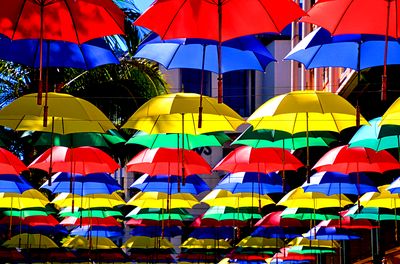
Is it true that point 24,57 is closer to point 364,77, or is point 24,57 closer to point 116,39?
point 364,77

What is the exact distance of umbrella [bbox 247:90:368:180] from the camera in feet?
57.5

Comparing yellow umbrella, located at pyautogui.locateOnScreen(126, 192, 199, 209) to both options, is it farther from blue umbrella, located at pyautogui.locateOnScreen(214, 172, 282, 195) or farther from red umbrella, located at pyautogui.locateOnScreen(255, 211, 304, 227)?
red umbrella, located at pyautogui.locateOnScreen(255, 211, 304, 227)

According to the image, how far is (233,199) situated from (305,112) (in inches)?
387

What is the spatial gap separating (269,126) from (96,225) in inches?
500

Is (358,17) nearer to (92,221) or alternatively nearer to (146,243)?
(92,221)

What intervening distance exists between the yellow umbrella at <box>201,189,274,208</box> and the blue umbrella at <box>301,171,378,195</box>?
2515 millimetres

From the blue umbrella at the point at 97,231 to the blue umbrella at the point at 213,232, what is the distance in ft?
8.05

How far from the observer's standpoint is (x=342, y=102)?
17859 millimetres

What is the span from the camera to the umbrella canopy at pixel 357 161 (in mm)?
21125

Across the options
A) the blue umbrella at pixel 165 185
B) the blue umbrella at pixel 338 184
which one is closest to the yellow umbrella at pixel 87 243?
the blue umbrella at pixel 165 185

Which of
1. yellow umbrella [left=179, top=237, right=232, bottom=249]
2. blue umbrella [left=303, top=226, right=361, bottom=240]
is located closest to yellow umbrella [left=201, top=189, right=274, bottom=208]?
blue umbrella [left=303, top=226, right=361, bottom=240]

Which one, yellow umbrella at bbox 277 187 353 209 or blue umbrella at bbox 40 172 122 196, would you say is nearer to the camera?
blue umbrella at bbox 40 172 122 196

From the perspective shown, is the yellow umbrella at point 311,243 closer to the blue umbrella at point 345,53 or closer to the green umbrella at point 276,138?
the green umbrella at point 276,138

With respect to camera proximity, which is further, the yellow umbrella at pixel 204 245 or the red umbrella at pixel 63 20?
the yellow umbrella at pixel 204 245
